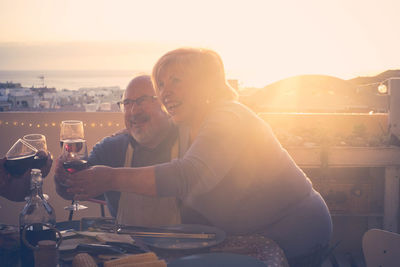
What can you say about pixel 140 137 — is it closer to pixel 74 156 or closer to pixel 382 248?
pixel 74 156

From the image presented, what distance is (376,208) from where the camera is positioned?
423 centimetres

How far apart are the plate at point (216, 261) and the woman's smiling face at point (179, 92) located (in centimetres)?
73

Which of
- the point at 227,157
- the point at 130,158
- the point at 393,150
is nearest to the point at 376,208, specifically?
the point at 393,150

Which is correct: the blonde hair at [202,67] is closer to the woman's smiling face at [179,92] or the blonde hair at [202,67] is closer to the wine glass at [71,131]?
the woman's smiling face at [179,92]

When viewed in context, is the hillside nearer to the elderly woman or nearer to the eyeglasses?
the eyeglasses

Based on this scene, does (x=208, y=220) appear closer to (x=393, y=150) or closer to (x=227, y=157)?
(x=227, y=157)

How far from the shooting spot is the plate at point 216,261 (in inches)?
46.8

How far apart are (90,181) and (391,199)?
11.1ft

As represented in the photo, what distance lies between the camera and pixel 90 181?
144cm

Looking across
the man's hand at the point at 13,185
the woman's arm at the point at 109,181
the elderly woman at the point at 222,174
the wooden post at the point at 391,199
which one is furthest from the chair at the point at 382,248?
the wooden post at the point at 391,199

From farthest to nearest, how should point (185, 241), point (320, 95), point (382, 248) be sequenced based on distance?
point (320, 95) < point (382, 248) < point (185, 241)

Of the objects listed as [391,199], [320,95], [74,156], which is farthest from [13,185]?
[320,95]

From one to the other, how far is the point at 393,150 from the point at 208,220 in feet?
9.42

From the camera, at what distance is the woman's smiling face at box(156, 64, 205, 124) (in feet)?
5.93
